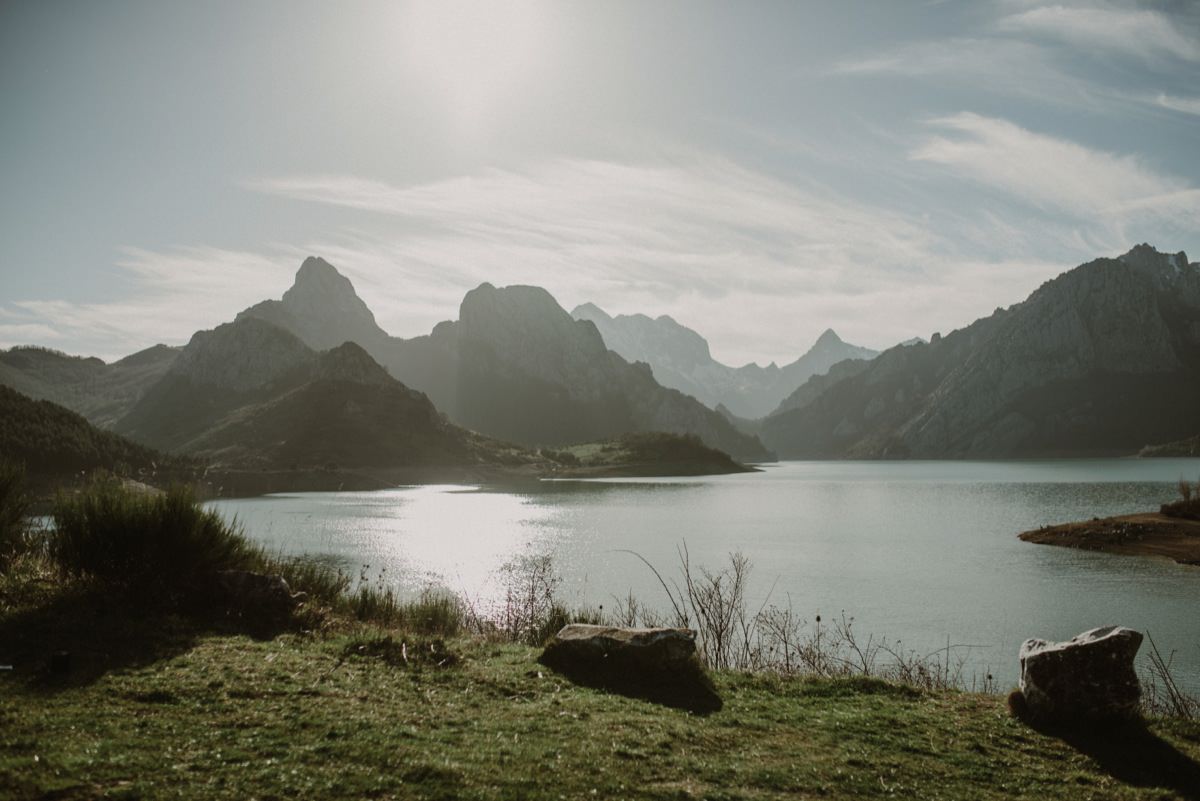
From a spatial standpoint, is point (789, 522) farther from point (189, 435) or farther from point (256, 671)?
point (189, 435)

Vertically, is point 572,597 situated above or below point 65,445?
below

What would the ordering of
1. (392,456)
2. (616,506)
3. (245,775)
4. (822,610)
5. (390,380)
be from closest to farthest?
1. (245,775)
2. (822,610)
3. (616,506)
4. (392,456)
5. (390,380)

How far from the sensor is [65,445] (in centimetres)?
→ 5672

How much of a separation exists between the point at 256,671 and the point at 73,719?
8.07 feet

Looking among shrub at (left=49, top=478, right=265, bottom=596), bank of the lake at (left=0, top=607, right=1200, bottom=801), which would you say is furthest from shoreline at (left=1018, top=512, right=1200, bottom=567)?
shrub at (left=49, top=478, right=265, bottom=596)

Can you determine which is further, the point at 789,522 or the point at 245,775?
the point at 789,522

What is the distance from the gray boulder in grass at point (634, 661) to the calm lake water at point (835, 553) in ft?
37.6

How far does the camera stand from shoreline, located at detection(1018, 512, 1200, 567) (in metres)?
42.4

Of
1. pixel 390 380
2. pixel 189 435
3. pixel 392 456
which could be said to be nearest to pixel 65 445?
pixel 392 456

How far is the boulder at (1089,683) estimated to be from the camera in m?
9.59

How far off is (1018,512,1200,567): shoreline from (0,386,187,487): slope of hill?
6110cm

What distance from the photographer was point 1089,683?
382 inches

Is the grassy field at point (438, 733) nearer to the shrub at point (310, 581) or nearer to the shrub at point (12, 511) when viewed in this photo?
the shrub at point (12, 511)

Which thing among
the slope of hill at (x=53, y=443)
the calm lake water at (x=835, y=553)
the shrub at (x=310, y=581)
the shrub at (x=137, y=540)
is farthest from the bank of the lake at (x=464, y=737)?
the slope of hill at (x=53, y=443)
